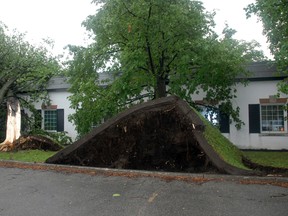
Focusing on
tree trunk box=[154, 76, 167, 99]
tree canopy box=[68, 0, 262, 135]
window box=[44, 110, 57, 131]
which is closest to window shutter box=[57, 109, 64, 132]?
window box=[44, 110, 57, 131]

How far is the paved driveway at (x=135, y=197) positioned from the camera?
16.7 feet

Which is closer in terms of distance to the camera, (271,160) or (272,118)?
(271,160)

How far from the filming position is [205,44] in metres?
10.6

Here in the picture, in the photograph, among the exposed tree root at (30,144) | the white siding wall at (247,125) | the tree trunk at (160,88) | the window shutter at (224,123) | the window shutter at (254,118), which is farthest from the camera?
the window shutter at (224,123)

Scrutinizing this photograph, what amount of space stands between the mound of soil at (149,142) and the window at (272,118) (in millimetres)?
7068

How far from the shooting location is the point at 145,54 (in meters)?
11.1

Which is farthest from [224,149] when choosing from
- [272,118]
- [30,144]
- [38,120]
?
[38,120]

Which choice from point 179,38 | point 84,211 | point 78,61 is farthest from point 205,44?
point 84,211

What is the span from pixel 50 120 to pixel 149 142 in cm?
1169

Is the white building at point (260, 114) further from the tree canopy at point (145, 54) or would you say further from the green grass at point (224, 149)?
the green grass at point (224, 149)

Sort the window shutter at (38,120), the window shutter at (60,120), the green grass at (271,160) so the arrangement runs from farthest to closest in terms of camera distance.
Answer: the window shutter at (60,120) < the window shutter at (38,120) < the green grass at (271,160)

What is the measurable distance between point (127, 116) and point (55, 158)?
257 centimetres

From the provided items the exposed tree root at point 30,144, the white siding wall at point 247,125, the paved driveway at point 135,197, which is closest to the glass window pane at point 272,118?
the white siding wall at point 247,125

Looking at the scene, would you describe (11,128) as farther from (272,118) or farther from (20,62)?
(272,118)
